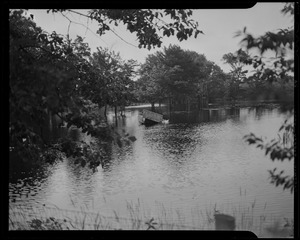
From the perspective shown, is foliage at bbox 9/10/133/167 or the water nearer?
foliage at bbox 9/10/133/167

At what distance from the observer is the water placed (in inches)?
367

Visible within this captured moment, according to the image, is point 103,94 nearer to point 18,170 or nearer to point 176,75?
point 18,170

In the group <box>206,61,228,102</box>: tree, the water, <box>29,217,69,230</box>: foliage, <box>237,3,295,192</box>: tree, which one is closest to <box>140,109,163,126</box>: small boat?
the water

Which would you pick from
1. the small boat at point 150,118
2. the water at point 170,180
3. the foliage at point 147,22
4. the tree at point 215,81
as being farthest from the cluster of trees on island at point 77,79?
the small boat at point 150,118

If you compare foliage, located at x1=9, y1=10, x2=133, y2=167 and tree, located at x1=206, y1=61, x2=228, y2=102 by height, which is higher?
tree, located at x1=206, y1=61, x2=228, y2=102

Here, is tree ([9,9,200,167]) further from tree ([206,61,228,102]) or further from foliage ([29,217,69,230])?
tree ([206,61,228,102])

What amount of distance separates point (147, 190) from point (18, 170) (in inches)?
195

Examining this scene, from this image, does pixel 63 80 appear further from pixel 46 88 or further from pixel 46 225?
pixel 46 225

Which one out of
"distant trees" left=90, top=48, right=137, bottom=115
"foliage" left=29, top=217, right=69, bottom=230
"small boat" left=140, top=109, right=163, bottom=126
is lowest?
"foliage" left=29, top=217, right=69, bottom=230

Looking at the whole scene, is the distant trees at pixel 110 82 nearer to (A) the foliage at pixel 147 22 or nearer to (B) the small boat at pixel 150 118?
(A) the foliage at pixel 147 22

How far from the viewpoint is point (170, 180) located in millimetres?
11531

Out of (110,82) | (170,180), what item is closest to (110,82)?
(110,82)

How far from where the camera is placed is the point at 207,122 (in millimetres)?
19781

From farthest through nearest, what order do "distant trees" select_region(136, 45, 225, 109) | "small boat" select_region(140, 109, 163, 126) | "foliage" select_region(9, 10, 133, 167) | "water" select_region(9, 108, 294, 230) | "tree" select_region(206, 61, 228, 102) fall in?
"small boat" select_region(140, 109, 163, 126) → "distant trees" select_region(136, 45, 225, 109) → "tree" select_region(206, 61, 228, 102) → "water" select_region(9, 108, 294, 230) → "foliage" select_region(9, 10, 133, 167)
